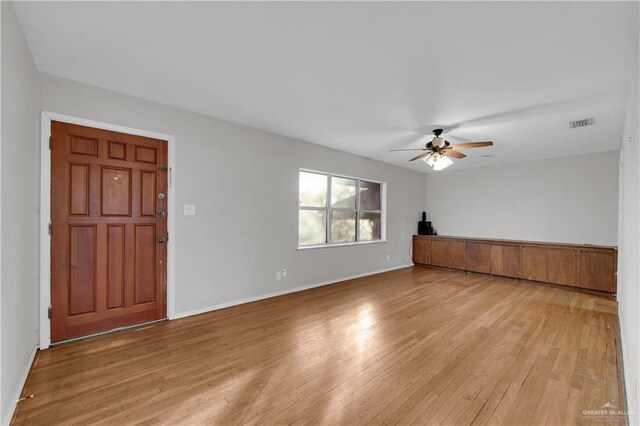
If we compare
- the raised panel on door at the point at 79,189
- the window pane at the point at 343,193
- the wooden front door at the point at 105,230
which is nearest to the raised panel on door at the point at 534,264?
the window pane at the point at 343,193

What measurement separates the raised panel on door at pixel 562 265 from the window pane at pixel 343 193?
362 centimetres

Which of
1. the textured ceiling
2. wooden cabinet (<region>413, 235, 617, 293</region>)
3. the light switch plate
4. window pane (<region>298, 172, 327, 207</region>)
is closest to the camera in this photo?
the textured ceiling

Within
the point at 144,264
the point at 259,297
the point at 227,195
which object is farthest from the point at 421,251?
the point at 144,264

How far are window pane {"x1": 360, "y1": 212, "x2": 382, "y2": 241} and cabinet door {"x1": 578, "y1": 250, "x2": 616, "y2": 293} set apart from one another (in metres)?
3.45

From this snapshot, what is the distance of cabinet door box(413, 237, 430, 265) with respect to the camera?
6.60 meters

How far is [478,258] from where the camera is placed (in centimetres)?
584

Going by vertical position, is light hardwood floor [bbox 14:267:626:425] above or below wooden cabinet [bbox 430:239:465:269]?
below

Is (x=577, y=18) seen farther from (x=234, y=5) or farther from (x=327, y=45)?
(x=234, y=5)

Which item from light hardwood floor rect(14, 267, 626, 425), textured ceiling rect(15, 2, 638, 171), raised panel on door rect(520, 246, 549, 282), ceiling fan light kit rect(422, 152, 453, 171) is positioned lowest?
light hardwood floor rect(14, 267, 626, 425)

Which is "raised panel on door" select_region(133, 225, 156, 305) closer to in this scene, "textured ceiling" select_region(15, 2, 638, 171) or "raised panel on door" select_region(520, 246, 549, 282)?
"textured ceiling" select_region(15, 2, 638, 171)

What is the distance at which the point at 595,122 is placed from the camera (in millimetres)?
3428

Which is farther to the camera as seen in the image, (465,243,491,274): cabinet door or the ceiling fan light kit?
(465,243,491,274): cabinet door

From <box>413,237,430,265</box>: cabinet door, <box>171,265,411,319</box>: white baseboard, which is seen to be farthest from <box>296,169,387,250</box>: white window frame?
<box>413,237,430,265</box>: cabinet door

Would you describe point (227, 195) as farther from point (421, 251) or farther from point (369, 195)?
point (421, 251)
